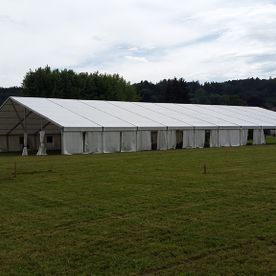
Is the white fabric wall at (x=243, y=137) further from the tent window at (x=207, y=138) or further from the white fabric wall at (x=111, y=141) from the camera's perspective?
the white fabric wall at (x=111, y=141)

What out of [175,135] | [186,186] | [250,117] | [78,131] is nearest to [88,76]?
[250,117]

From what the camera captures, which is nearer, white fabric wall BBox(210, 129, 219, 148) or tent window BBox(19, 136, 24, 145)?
white fabric wall BBox(210, 129, 219, 148)

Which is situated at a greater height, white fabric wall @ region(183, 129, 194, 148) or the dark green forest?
the dark green forest

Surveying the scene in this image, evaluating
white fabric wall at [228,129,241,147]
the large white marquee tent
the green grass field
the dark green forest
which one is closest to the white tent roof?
the large white marquee tent

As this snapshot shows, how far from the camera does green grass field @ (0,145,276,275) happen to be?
536cm

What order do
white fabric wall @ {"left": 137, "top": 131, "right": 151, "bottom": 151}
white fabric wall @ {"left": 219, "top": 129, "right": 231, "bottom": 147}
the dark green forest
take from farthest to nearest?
the dark green forest < white fabric wall @ {"left": 219, "top": 129, "right": 231, "bottom": 147} < white fabric wall @ {"left": 137, "top": 131, "right": 151, "bottom": 151}

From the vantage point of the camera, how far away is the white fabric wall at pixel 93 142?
27.1 metres

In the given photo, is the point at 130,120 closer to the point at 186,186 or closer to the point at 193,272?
the point at 186,186

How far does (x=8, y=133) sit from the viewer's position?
108 feet

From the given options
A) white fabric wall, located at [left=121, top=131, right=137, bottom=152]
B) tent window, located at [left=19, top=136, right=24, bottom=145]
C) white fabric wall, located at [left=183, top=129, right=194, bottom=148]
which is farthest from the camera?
tent window, located at [left=19, top=136, right=24, bottom=145]

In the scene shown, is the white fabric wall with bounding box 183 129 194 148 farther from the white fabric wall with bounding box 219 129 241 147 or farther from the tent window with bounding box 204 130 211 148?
the white fabric wall with bounding box 219 129 241 147

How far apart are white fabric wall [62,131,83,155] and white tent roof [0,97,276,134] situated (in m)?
0.50

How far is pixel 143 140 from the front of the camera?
29844mm

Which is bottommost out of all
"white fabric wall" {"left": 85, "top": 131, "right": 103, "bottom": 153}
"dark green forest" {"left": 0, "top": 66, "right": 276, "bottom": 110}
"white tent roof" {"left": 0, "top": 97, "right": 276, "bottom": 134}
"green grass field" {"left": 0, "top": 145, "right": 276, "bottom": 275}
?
"green grass field" {"left": 0, "top": 145, "right": 276, "bottom": 275}
